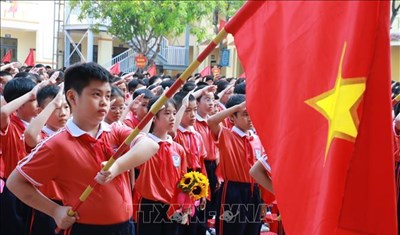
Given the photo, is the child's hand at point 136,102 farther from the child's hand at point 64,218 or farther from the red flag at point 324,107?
the red flag at point 324,107

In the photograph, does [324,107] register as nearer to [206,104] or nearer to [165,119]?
[165,119]

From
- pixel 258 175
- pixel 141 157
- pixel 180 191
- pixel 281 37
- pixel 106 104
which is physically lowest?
pixel 180 191

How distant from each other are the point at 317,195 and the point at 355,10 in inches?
24.8

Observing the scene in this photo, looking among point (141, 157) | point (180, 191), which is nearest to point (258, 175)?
point (180, 191)

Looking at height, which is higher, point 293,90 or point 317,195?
point 293,90

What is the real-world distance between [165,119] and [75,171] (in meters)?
1.98

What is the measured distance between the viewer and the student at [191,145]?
579 cm

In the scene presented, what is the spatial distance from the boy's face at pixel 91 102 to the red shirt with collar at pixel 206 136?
3.89 metres

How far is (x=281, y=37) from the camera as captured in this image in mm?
2201

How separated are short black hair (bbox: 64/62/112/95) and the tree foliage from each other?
14.9m

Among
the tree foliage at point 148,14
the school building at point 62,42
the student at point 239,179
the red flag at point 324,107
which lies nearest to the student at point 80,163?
the red flag at point 324,107

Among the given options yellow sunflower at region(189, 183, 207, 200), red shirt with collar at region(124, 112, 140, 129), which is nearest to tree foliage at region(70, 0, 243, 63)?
red shirt with collar at region(124, 112, 140, 129)

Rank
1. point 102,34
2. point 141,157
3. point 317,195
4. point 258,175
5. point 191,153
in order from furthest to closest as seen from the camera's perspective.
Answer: point 102,34, point 191,153, point 258,175, point 141,157, point 317,195

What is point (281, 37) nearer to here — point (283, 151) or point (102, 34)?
point (283, 151)
